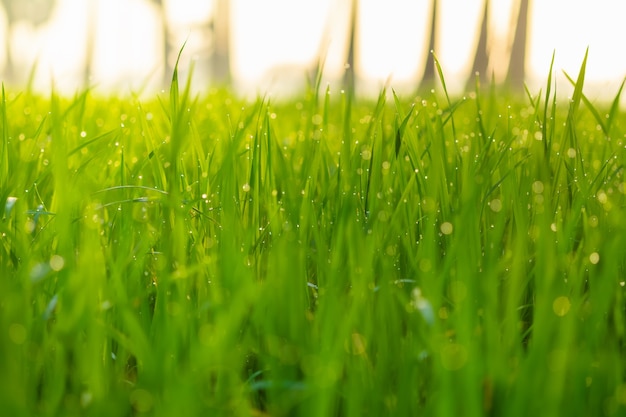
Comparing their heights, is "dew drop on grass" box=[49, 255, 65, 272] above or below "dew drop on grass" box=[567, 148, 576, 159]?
below

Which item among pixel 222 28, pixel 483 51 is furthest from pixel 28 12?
pixel 483 51

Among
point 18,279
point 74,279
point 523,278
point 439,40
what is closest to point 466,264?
point 523,278

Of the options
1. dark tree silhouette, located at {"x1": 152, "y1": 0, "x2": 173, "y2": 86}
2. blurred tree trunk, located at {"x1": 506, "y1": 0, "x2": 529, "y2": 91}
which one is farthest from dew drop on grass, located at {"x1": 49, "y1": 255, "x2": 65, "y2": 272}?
dark tree silhouette, located at {"x1": 152, "y1": 0, "x2": 173, "y2": 86}

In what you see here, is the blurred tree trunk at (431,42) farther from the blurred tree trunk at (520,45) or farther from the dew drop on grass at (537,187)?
the dew drop on grass at (537,187)

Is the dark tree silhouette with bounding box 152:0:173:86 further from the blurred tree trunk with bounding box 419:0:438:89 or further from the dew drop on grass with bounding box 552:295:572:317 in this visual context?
the dew drop on grass with bounding box 552:295:572:317

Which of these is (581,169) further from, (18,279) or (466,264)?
(18,279)

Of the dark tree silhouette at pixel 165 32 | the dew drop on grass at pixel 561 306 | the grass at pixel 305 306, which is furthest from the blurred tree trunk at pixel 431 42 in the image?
the dew drop on grass at pixel 561 306

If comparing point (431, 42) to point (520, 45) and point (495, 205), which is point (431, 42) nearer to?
point (520, 45)

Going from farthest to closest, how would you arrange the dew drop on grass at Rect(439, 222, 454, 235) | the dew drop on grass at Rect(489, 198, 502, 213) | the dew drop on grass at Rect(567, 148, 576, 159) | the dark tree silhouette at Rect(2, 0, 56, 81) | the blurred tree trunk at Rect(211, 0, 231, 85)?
the dark tree silhouette at Rect(2, 0, 56, 81)
the blurred tree trunk at Rect(211, 0, 231, 85)
the dew drop on grass at Rect(567, 148, 576, 159)
the dew drop on grass at Rect(489, 198, 502, 213)
the dew drop on grass at Rect(439, 222, 454, 235)
